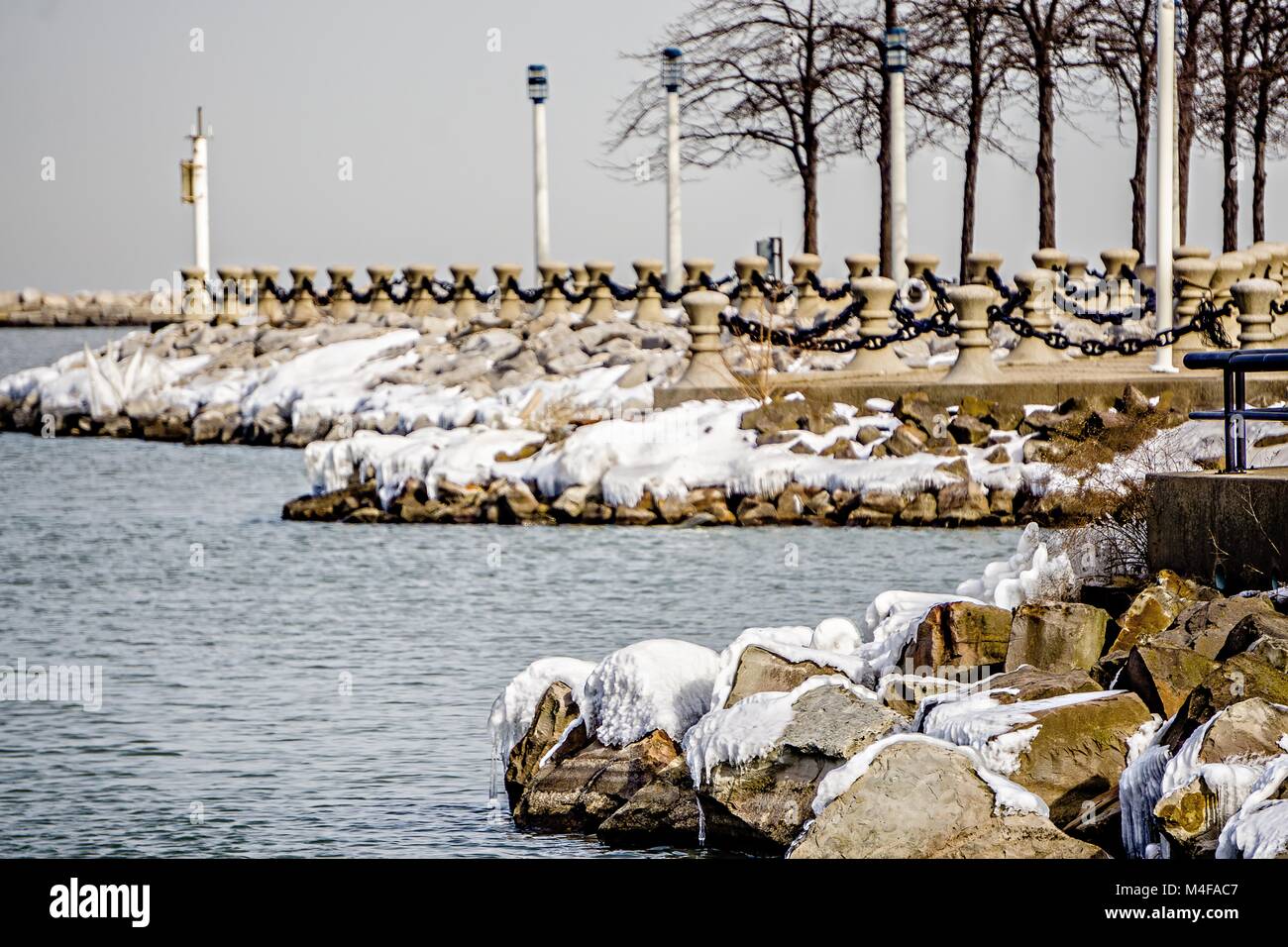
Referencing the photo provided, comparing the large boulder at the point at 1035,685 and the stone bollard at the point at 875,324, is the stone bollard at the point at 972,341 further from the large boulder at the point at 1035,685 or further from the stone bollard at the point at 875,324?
the large boulder at the point at 1035,685

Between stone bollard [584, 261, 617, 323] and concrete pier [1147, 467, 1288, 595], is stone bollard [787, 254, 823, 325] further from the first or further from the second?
concrete pier [1147, 467, 1288, 595]

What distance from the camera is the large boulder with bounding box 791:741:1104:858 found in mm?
9477

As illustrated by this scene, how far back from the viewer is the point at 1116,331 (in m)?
31.7

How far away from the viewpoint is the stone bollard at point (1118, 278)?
38.2 meters

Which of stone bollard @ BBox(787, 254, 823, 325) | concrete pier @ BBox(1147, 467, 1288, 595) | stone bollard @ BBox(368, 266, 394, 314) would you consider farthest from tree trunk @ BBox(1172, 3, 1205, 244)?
concrete pier @ BBox(1147, 467, 1288, 595)

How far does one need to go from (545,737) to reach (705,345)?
16.7m

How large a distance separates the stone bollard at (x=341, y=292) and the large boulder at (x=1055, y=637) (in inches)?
1444

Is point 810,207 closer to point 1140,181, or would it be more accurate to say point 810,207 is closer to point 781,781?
point 1140,181

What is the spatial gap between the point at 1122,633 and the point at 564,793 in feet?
9.77

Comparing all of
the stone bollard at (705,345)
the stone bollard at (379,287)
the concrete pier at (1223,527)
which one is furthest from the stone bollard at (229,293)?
the concrete pier at (1223,527)

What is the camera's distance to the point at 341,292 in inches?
1905

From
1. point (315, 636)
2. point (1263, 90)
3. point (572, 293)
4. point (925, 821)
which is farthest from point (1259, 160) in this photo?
point (925, 821)

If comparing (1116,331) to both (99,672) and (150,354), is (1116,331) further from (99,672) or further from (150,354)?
(150,354)
